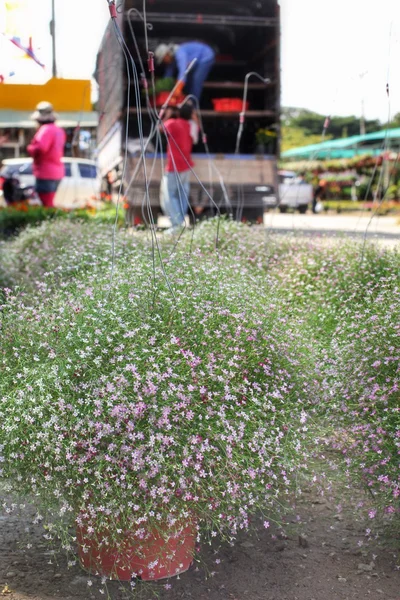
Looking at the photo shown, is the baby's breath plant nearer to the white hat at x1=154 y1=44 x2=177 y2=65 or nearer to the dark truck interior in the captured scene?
the dark truck interior

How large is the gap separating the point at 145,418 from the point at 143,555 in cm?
45

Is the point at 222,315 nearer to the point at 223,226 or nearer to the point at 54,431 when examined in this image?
the point at 54,431

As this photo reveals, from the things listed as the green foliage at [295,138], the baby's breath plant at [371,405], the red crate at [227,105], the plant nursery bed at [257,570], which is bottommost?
the plant nursery bed at [257,570]

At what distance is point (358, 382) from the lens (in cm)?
332

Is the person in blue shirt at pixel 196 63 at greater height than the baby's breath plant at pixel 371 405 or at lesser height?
greater

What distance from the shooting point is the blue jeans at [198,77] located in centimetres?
1252

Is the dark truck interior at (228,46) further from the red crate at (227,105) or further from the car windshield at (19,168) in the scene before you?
the car windshield at (19,168)

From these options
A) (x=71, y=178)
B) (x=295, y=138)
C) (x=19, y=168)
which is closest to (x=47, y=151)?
(x=71, y=178)

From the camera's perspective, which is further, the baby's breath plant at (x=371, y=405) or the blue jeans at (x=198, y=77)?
the blue jeans at (x=198, y=77)

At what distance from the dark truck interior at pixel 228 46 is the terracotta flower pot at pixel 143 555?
9.25 m

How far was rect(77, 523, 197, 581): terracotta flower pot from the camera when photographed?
9.48ft

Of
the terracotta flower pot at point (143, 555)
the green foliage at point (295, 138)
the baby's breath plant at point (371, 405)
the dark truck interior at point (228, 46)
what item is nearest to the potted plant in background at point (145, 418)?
the terracotta flower pot at point (143, 555)

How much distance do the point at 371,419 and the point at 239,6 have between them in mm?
10207

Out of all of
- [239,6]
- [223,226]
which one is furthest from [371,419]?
[239,6]
